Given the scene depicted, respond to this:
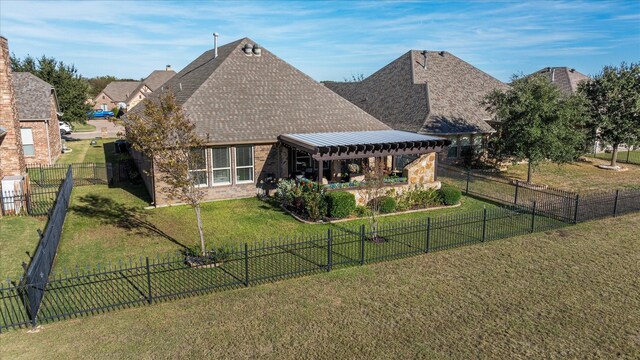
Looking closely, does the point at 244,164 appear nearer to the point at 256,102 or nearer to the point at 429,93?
the point at 256,102

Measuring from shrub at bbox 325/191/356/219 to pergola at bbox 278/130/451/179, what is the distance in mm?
1511

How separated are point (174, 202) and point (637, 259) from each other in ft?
61.7

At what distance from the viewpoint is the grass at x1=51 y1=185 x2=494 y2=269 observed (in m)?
15.4

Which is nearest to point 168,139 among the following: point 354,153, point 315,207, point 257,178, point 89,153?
point 315,207

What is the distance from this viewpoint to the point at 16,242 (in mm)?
16000

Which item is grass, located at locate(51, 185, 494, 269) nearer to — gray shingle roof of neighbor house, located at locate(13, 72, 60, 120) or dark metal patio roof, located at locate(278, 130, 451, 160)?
dark metal patio roof, located at locate(278, 130, 451, 160)

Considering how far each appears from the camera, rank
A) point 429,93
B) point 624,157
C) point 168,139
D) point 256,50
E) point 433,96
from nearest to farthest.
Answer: point 168,139 < point 256,50 < point 433,96 < point 429,93 < point 624,157

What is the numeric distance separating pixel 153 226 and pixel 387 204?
10.0 meters

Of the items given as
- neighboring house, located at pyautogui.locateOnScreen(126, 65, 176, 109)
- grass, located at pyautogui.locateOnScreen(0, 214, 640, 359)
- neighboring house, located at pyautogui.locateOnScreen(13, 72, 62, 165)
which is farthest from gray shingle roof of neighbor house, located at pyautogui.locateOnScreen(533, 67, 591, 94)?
neighboring house, located at pyautogui.locateOnScreen(126, 65, 176, 109)

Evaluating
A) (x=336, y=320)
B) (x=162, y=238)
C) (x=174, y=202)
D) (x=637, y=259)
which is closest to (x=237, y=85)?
(x=174, y=202)

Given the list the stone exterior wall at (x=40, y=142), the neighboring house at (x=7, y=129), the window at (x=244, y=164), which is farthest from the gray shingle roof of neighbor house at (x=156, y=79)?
the window at (x=244, y=164)

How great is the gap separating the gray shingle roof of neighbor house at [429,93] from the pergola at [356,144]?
9196 mm

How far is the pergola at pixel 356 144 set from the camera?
66.2 feet

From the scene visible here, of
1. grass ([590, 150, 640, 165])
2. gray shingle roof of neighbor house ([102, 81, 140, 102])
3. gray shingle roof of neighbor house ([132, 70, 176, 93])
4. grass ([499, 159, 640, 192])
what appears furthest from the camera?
gray shingle roof of neighbor house ([102, 81, 140, 102])
